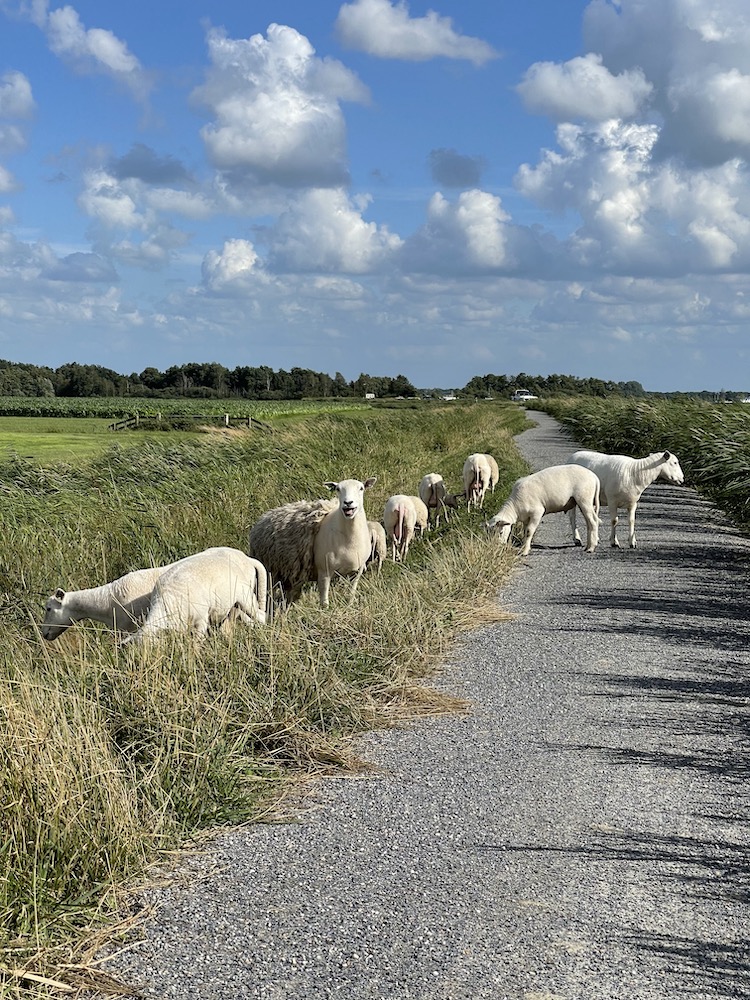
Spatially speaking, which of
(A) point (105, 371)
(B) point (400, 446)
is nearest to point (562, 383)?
(A) point (105, 371)

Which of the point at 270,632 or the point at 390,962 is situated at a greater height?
the point at 270,632

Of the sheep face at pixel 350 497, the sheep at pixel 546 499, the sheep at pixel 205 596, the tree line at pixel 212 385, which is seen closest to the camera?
the sheep at pixel 205 596

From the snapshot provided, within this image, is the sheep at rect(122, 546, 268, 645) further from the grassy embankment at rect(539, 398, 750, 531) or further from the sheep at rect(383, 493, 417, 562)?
the grassy embankment at rect(539, 398, 750, 531)

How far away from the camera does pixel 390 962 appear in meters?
3.96

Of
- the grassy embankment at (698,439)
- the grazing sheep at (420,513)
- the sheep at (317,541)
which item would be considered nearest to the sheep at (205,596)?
the sheep at (317,541)

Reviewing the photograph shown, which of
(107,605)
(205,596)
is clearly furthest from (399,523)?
(205,596)

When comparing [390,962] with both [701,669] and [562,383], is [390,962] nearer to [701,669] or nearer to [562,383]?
[701,669]

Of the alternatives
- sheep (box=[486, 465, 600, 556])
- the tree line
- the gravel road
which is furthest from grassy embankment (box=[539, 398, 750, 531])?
the tree line

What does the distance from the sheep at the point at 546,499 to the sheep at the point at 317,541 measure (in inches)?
142

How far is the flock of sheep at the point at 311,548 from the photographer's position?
8117 millimetres

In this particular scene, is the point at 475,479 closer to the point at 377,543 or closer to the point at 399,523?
the point at 399,523

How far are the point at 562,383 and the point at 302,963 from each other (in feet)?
465

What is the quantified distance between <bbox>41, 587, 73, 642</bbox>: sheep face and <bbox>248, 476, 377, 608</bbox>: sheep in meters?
2.70

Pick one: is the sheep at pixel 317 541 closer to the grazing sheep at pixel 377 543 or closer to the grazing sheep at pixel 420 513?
the grazing sheep at pixel 377 543
